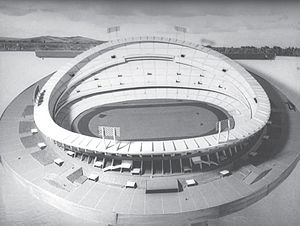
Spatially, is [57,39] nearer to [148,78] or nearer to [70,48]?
[70,48]

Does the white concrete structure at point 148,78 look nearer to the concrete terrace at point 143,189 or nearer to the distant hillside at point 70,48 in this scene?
the distant hillside at point 70,48

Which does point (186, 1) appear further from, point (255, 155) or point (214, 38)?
point (255, 155)

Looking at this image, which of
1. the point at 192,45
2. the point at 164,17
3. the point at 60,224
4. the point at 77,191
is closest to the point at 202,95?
the point at 192,45

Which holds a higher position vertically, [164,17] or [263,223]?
[164,17]

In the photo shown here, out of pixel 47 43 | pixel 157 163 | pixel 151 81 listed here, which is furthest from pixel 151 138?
pixel 47 43

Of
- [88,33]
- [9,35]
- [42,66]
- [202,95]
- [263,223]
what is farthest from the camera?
[42,66]

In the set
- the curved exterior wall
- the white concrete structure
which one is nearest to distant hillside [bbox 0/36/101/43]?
the curved exterior wall

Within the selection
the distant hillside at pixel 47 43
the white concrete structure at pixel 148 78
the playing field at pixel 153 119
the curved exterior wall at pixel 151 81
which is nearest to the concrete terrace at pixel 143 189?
the curved exterior wall at pixel 151 81

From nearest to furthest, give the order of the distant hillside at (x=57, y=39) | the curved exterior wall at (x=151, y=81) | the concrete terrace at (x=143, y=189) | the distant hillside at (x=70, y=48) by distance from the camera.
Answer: the concrete terrace at (x=143, y=189), the curved exterior wall at (x=151, y=81), the distant hillside at (x=70, y=48), the distant hillside at (x=57, y=39)
